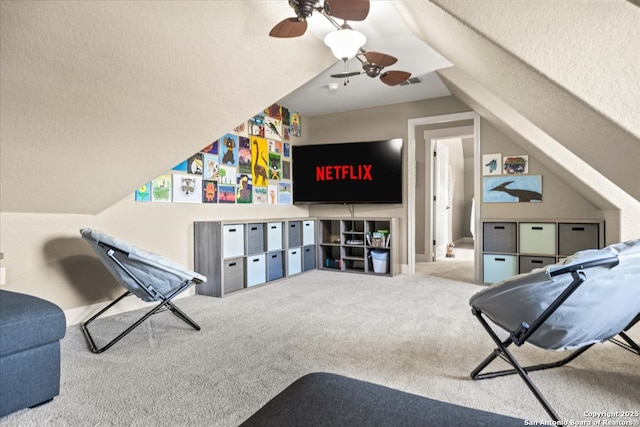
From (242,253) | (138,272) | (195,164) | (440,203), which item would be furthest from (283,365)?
(440,203)

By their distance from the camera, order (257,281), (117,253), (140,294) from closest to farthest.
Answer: (117,253)
(140,294)
(257,281)

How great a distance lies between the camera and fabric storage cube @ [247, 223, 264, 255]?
13.8 ft

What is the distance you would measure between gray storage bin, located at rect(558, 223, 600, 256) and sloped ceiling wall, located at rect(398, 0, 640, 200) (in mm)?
2368

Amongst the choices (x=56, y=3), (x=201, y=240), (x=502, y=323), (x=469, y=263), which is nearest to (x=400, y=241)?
(x=469, y=263)

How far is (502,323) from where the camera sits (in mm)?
1757

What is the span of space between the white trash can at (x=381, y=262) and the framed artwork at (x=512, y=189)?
1.47 metres

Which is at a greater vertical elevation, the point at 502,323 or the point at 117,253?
the point at 117,253

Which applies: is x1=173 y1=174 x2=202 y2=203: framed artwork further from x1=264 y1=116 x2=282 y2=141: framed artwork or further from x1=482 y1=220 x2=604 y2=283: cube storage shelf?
x1=482 y1=220 x2=604 y2=283: cube storage shelf

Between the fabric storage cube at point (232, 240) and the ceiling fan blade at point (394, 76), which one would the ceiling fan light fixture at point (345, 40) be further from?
the fabric storage cube at point (232, 240)

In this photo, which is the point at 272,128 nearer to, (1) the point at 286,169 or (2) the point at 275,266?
(1) the point at 286,169

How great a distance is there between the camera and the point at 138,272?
2.45 meters

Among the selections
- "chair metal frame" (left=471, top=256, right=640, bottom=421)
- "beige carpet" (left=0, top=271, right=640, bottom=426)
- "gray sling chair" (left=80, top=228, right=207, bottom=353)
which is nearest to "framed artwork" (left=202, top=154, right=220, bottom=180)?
"beige carpet" (left=0, top=271, right=640, bottom=426)

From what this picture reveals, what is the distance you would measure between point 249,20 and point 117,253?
5.93 ft

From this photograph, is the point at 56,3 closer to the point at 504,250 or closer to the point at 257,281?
the point at 257,281
